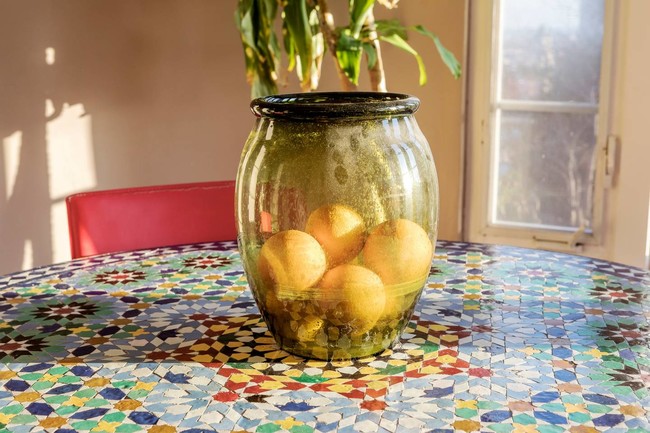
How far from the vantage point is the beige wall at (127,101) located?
295 centimetres

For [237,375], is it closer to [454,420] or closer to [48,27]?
[454,420]

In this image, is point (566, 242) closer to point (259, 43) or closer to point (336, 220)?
point (259, 43)

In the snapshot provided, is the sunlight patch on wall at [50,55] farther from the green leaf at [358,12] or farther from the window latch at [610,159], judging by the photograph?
the window latch at [610,159]

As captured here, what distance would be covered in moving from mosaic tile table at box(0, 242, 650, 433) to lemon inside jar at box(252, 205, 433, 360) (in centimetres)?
3

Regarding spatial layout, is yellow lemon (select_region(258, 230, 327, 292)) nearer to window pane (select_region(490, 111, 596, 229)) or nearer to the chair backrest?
the chair backrest

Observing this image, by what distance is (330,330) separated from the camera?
43.1 inches

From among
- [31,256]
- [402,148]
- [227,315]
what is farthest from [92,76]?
[402,148]

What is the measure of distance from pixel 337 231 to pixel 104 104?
92.1 inches

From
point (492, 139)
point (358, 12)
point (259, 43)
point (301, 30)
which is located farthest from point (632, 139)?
point (259, 43)

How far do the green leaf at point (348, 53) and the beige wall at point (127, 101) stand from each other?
369mm

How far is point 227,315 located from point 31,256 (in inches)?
80.9

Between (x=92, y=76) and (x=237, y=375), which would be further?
(x=92, y=76)

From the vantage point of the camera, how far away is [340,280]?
106cm

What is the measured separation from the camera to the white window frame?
2.70 metres
